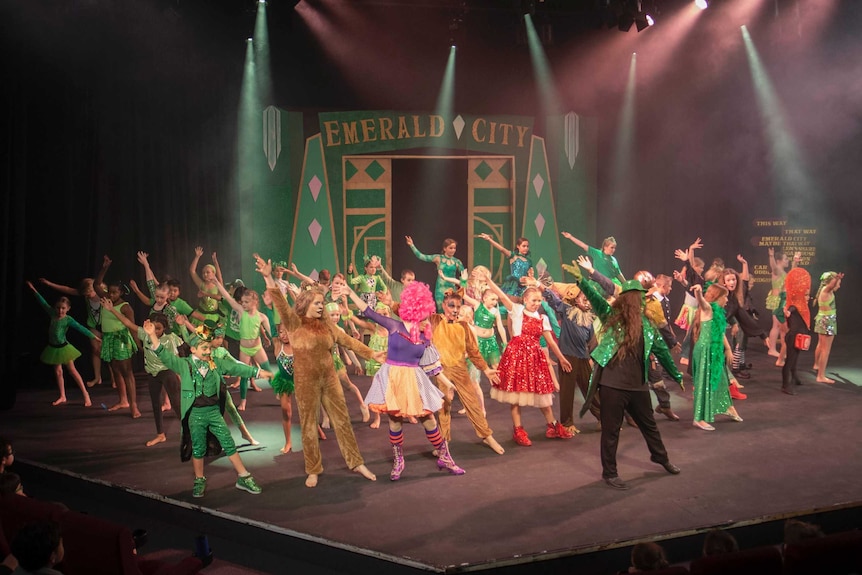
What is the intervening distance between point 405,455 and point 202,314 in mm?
3541

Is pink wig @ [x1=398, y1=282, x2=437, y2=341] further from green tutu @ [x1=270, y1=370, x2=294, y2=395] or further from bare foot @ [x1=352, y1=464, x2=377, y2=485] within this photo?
green tutu @ [x1=270, y1=370, x2=294, y2=395]

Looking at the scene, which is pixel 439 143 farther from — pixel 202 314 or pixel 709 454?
pixel 709 454

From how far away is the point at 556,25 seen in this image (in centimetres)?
1385

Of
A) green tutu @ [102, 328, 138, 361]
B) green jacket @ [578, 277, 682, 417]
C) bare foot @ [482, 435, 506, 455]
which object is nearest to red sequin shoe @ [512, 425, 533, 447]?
bare foot @ [482, 435, 506, 455]

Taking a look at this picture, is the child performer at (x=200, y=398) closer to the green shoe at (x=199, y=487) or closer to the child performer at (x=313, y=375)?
the green shoe at (x=199, y=487)

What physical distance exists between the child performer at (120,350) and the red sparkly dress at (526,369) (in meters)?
4.14

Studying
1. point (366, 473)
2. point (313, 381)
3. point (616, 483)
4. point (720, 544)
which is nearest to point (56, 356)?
point (313, 381)

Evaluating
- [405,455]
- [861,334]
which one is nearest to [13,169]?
[405,455]

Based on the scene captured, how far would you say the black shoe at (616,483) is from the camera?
5.96m

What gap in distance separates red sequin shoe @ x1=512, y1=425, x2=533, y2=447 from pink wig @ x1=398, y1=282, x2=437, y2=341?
1635mm

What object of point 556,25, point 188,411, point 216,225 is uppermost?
point 556,25

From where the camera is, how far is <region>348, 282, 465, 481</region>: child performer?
6035mm

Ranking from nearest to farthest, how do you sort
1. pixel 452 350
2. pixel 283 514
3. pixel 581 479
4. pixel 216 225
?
pixel 283 514 → pixel 581 479 → pixel 452 350 → pixel 216 225

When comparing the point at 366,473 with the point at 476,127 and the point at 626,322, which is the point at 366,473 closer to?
the point at 626,322
